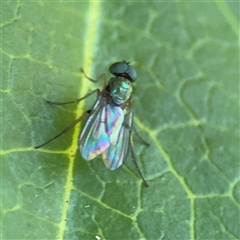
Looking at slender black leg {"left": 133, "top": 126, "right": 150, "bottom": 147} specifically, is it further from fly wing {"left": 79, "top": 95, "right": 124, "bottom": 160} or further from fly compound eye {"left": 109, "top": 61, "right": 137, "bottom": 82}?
fly compound eye {"left": 109, "top": 61, "right": 137, "bottom": 82}

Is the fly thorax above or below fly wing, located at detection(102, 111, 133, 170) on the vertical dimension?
above

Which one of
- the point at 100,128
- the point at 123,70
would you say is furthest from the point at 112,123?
the point at 123,70

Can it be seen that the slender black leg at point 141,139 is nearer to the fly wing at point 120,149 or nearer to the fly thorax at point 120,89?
the fly wing at point 120,149

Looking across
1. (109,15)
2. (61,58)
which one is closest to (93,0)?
(109,15)

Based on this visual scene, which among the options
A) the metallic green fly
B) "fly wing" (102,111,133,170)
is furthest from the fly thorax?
"fly wing" (102,111,133,170)

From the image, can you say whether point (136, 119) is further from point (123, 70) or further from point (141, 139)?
point (123, 70)

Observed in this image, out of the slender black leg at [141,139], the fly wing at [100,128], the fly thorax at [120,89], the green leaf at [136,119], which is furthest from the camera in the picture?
the fly thorax at [120,89]

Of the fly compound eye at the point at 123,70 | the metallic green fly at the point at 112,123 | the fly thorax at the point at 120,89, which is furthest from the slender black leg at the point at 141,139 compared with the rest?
the fly compound eye at the point at 123,70
